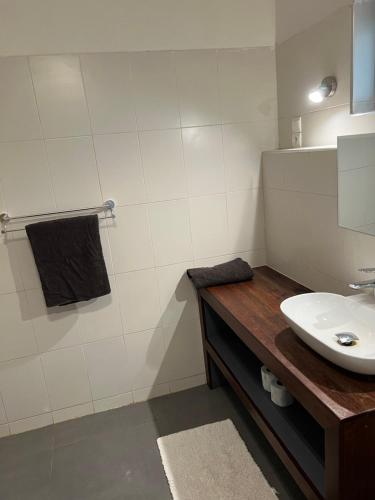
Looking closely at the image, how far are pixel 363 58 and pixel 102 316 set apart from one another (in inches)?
68.8

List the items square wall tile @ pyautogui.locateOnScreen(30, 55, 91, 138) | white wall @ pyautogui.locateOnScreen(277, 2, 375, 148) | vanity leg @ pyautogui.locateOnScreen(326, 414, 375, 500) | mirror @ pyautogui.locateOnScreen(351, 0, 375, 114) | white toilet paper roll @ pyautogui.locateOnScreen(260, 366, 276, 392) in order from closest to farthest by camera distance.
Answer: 1. vanity leg @ pyautogui.locateOnScreen(326, 414, 375, 500)
2. mirror @ pyautogui.locateOnScreen(351, 0, 375, 114)
3. white wall @ pyautogui.locateOnScreen(277, 2, 375, 148)
4. white toilet paper roll @ pyautogui.locateOnScreen(260, 366, 276, 392)
5. square wall tile @ pyautogui.locateOnScreen(30, 55, 91, 138)

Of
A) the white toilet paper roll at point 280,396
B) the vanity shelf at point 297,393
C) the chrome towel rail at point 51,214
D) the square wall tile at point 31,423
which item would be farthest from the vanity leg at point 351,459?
the square wall tile at point 31,423

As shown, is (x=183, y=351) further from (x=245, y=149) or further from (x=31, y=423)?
(x=245, y=149)

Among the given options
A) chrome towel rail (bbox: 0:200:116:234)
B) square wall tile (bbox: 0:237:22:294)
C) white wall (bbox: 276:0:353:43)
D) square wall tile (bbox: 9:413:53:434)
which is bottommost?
square wall tile (bbox: 9:413:53:434)

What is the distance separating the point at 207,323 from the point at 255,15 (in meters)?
1.71

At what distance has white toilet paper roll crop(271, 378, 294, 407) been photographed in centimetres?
160

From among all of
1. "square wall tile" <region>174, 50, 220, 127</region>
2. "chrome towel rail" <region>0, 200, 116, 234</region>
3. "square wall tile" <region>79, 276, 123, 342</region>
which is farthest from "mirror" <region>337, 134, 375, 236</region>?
"square wall tile" <region>79, 276, 123, 342</region>

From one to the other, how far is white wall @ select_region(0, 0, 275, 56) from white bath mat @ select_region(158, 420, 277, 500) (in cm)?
199

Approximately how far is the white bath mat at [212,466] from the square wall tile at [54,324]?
2.41ft

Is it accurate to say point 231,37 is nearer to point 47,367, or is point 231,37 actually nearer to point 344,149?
point 344,149

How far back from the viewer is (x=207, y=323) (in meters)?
2.27

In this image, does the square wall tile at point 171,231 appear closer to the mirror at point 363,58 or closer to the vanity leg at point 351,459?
the mirror at point 363,58

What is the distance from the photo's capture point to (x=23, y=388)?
212 cm

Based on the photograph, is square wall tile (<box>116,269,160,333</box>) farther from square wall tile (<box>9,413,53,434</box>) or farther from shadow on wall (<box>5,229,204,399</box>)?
square wall tile (<box>9,413,53,434</box>)
